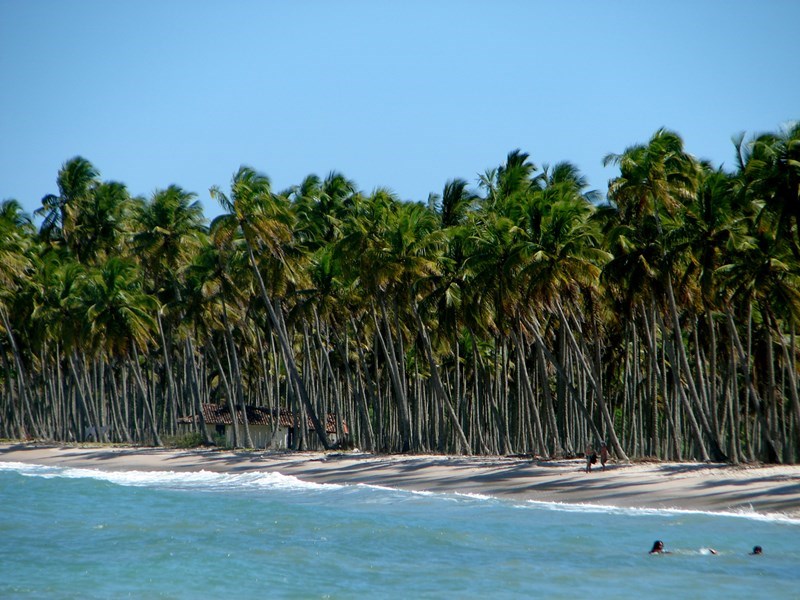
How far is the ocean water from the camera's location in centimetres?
1708

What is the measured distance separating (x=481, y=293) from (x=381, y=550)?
623 inches

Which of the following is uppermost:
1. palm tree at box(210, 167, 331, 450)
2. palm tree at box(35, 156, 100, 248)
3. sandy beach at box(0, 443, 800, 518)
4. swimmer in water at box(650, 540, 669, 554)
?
palm tree at box(35, 156, 100, 248)

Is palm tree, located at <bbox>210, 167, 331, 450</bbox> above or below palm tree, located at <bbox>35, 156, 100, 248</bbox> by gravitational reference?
below

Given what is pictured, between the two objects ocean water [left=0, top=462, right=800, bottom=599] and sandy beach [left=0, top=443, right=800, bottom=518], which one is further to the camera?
sandy beach [left=0, top=443, right=800, bottom=518]

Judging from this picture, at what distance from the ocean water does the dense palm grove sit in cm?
835

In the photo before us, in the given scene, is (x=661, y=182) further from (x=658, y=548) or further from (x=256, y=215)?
(x=256, y=215)

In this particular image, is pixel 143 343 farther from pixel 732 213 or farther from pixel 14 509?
pixel 732 213

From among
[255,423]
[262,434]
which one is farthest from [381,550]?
[262,434]

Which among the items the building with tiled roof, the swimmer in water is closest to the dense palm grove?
the building with tiled roof

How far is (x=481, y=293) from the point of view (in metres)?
35.1

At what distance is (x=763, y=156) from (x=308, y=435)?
119 ft

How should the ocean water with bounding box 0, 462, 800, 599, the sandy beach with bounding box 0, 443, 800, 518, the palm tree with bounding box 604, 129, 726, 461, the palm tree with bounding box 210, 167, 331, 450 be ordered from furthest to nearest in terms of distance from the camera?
the palm tree with bounding box 210, 167, 331, 450
the palm tree with bounding box 604, 129, 726, 461
the sandy beach with bounding box 0, 443, 800, 518
the ocean water with bounding box 0, 462, 800, 599

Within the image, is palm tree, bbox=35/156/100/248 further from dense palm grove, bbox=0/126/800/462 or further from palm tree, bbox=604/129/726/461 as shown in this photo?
palm tree, bbox=604/129/726/461

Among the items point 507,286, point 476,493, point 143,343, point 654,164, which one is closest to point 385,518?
point 476,493
